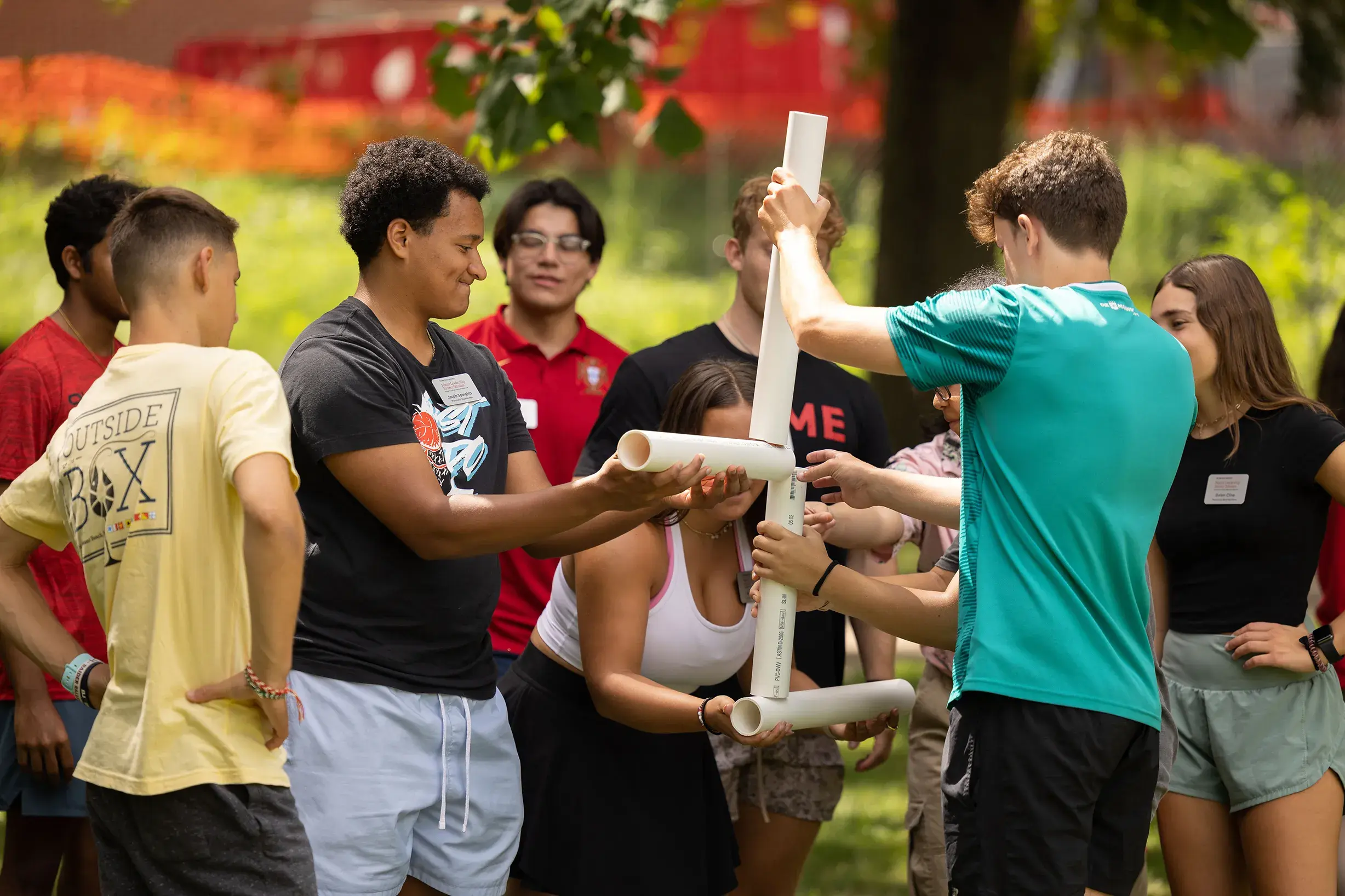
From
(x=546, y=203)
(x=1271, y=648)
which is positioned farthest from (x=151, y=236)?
(x=1271, y=648)

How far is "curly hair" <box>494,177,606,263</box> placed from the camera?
506 centimetres

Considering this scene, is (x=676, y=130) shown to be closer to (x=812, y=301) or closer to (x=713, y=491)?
(x=713, y=491)

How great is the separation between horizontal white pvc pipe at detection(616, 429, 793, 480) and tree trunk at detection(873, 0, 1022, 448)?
204 inches

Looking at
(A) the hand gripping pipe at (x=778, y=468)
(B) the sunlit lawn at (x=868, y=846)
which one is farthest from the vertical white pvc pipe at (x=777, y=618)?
(B) the sunlit lawn at (x=868, y=846)

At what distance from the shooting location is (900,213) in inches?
326

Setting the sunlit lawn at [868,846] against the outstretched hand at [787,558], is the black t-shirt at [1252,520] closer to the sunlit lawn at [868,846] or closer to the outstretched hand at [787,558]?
the outstretched hand at [787,558]

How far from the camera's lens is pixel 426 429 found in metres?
2.97

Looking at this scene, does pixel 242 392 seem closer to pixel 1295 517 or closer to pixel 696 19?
pixel 1295 517

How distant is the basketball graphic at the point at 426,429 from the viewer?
9.67 feet

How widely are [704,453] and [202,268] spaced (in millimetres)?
1034

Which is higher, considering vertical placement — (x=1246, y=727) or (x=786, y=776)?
(x=1246, y=727)

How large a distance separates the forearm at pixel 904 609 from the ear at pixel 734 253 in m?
1.64

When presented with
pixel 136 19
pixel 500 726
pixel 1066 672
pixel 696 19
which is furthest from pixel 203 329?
pixel 136 19

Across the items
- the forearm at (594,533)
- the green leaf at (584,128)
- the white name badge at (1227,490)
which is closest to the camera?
the forearm at (594,533)
